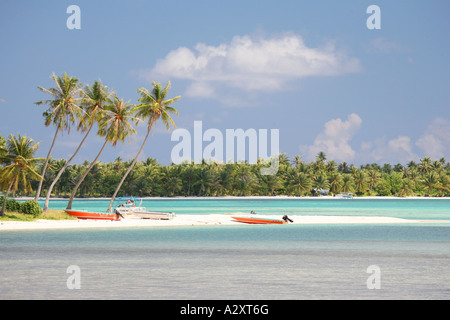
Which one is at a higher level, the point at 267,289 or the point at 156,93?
the point at 156,93

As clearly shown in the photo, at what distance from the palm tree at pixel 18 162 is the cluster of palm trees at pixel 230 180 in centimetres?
12003

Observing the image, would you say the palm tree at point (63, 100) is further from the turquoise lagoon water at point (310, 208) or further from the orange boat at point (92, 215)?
the turquoise lagoon water at point (310, 208)

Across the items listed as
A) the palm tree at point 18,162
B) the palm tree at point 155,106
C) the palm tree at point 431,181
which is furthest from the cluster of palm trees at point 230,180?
the palm tree at point 18,162

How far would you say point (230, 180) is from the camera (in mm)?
166375

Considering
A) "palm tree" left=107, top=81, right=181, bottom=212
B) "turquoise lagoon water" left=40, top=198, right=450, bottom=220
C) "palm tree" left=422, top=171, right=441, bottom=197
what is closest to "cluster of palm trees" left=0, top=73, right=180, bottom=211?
"palm tree" left=107, top=81, right=181, bottom=212

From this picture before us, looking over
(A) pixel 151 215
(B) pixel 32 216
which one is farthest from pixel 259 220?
(B) pixel 32 216

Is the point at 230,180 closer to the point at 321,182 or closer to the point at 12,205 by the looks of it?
the point at 321,182

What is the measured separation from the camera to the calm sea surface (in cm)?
1620

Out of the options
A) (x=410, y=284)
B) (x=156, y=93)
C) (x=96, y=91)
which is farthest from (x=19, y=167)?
(x=410, y=284)

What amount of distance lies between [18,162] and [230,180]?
12783 cm

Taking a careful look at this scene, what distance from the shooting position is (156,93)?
55.1 metres

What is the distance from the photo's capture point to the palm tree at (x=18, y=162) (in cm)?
3978

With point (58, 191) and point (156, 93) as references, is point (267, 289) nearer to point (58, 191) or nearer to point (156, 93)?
point (156, 93)
